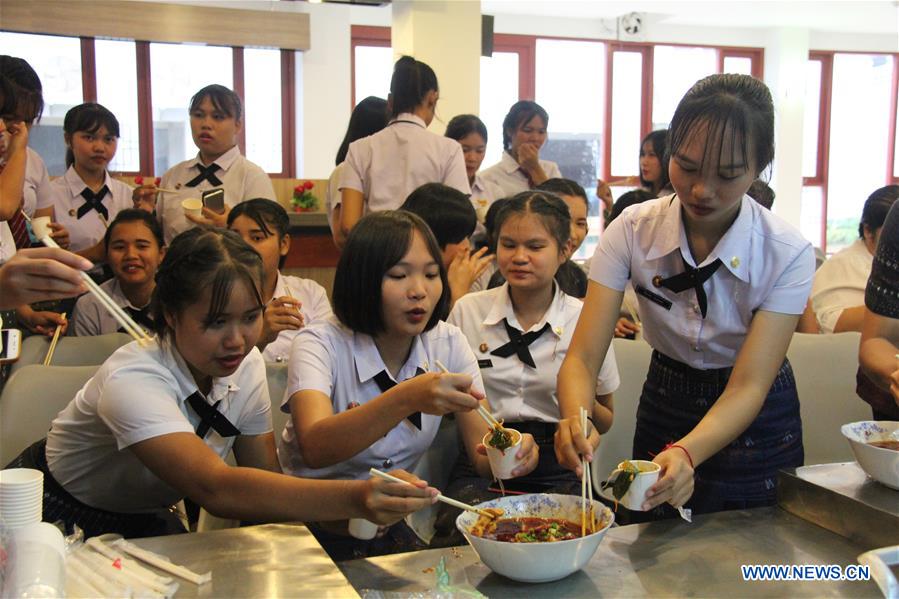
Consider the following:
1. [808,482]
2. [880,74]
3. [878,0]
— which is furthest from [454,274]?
[880,74]

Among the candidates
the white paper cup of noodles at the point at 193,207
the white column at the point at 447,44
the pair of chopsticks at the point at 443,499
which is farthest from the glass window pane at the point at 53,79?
the pair of chopsticks at the point at 443,499

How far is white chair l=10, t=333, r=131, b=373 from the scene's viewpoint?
7.82 ft

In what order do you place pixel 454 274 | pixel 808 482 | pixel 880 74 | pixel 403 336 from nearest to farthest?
pixel 808 482
pixel 403 336
pixel 454 274
pixel 880 74

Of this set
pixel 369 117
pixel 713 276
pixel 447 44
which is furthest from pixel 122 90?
pixel 713 276

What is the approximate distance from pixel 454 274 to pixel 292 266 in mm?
2371

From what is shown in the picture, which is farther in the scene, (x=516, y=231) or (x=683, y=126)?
(x=516, y=231)

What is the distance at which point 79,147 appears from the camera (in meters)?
3.58

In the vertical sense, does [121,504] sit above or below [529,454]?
below

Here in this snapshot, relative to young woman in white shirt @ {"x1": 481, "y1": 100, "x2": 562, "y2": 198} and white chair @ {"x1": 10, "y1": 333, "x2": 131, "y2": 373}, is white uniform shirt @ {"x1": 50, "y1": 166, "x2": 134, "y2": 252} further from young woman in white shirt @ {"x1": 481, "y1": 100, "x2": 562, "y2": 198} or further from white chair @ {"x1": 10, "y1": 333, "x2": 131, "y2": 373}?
young woman in white shirt @ {"x1": 481, "y1": 100, "x2": 562, "y2": 198}

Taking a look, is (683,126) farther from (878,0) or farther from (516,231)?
(878,0)

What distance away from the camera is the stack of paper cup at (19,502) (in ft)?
3.49

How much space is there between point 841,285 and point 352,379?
222cm

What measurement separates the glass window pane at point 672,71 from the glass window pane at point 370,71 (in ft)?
11.1

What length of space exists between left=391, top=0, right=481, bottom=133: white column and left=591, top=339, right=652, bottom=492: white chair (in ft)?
11.2
